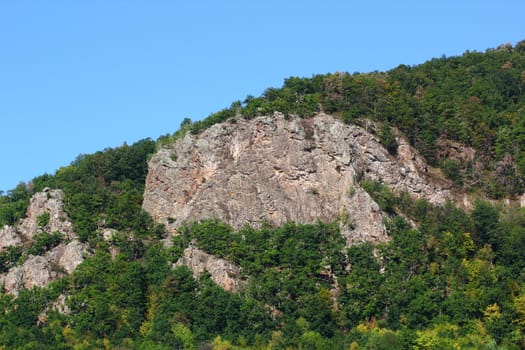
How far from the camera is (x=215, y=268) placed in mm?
99375

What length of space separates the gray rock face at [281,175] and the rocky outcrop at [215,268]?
412cm

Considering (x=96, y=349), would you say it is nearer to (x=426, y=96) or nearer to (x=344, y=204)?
(x=344, y=204)

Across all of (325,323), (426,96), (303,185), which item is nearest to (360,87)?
(426,96)

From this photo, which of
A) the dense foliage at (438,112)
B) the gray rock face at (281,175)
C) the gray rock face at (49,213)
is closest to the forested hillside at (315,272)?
the dense foliage at (438,112)

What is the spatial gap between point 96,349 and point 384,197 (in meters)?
24.9

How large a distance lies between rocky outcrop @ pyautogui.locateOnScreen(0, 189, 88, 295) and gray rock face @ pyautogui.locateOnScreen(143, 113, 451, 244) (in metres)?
7.17

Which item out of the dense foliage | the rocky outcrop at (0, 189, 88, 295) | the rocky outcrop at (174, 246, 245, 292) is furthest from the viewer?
the dense foliage

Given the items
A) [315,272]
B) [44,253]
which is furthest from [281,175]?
[44,253]

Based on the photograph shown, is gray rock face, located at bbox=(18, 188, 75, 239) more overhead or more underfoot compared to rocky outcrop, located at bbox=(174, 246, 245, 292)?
more overhead

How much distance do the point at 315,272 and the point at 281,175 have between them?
388 inches

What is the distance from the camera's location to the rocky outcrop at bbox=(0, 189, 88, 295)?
102 metres

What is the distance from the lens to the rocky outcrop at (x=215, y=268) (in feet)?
324

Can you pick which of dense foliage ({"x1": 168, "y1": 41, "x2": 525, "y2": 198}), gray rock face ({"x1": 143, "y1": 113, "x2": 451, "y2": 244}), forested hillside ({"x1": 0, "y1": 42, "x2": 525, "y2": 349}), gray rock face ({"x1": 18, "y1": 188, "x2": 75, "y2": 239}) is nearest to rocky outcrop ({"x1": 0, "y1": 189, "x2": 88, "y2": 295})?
gray rock face ({"x1": 18, "y1": 188, "x2": 75, "y2": 239})

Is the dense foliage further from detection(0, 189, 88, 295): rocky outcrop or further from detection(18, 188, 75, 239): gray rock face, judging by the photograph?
detection(0, 189, 88, 295): rocky outcrop
